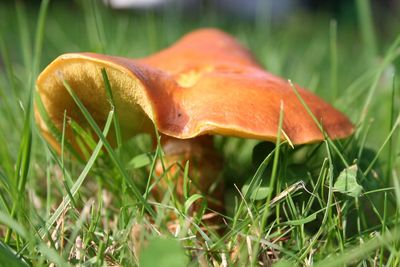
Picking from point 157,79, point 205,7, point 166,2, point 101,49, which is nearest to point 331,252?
point 157,79

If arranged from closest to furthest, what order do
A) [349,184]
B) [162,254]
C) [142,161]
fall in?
[162,254], [349,184], [142,161]

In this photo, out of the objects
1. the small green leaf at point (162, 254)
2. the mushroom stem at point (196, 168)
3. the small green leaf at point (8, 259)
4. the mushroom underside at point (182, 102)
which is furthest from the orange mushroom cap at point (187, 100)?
the small green leaf at point (8, 259)

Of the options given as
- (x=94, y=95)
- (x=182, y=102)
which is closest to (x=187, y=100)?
(x=182, y=102)

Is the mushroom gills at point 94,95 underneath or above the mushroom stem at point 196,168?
above

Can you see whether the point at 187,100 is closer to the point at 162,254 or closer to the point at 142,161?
the point at 142,161

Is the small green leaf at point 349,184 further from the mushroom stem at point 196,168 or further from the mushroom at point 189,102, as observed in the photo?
the mushroom stem at point 196,168

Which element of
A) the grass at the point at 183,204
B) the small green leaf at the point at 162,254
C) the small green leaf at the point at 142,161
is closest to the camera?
the small green leaf at the point at 162,254

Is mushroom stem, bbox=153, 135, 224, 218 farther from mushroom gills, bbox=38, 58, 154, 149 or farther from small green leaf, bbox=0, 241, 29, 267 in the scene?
small green leaf, bbox=0, 241, 29, 267

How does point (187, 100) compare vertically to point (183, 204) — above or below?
above
